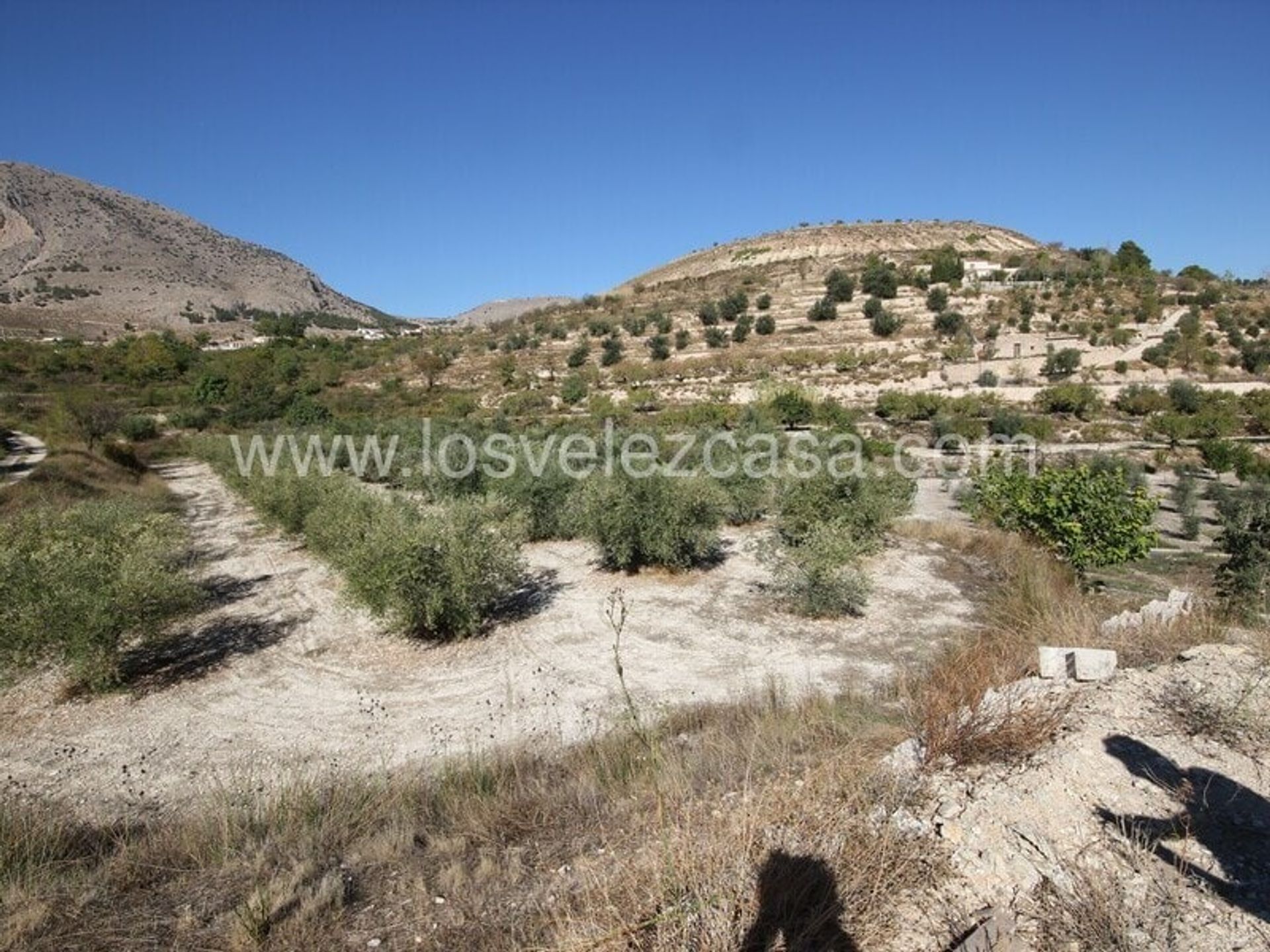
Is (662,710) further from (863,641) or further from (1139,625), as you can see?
(1139,625)

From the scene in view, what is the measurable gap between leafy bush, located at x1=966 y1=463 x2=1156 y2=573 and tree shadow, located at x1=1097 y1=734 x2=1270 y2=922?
23.5 ft

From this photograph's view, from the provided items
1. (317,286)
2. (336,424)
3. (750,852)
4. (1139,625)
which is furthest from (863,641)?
(317,286)

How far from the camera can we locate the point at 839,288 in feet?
168

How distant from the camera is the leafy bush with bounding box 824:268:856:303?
5103 centimetres

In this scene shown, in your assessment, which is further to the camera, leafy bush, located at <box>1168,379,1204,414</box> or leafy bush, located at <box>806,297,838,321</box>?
leafy bush, located at <box>806,297,838,321</box>

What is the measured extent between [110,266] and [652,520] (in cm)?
10965

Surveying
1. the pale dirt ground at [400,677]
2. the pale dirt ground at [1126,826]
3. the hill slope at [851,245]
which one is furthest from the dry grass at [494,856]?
the hill slope at [851,245]

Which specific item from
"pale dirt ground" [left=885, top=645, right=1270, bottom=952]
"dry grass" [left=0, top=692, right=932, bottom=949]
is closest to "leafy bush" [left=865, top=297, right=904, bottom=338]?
"pale dirt ground" [left=885, top=645, right=1270, bottom=952]

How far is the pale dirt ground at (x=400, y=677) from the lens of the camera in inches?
260

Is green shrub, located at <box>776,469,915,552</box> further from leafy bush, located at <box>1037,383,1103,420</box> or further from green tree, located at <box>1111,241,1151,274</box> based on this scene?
green tree, located at <box>1111,241,1151,274</box>

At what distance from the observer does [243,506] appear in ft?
68.1

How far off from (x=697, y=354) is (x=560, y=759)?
42.2 m

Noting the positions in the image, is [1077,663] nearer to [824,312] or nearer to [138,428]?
[138,428]

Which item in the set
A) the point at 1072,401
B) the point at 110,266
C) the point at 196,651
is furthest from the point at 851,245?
the point at 110,266
